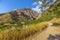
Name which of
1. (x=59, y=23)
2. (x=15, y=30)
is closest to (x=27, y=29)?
(x=15, y=30)

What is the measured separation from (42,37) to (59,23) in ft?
13.9

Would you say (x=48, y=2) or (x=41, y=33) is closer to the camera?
(x=41, y=33)

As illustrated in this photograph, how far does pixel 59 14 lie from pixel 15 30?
7.56 m

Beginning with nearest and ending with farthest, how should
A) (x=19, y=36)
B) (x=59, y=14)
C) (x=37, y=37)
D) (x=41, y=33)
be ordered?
(x=19, y=36), (x=37, y=37), (x=41, y=33), (x=59, y=14)

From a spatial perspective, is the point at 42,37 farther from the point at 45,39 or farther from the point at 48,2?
the point at 48,2

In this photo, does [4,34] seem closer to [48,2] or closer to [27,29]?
[27,29]

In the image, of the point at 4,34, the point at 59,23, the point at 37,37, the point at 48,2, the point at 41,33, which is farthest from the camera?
the point at 48,2

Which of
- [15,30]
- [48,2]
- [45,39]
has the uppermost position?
[48,2]

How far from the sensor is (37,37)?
9984 mm

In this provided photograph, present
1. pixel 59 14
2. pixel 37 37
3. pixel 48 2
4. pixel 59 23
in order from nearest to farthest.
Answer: pixel 37 37
pixel 59 23
pixel 59 14
pixel 48 2

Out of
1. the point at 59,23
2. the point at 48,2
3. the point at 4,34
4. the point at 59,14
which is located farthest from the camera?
the point at 48,2

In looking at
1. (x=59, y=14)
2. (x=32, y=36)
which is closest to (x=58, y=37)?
(x=32, y=36)

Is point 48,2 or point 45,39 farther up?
point 48,2

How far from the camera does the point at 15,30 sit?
30.9 ft
